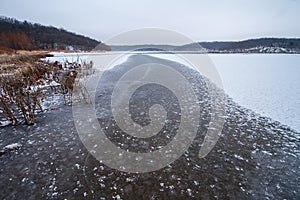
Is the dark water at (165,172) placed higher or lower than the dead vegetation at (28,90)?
lower

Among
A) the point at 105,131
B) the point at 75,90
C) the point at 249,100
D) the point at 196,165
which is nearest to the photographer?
the point at 196,165

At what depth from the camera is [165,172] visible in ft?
11.6

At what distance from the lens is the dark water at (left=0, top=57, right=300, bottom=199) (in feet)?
9.82

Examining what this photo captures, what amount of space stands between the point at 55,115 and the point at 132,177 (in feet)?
14.9

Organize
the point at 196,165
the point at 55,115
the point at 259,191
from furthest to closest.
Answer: the point at 55,115 < the point at 196,165 < the point at 259,191

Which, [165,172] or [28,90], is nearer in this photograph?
[165,172]

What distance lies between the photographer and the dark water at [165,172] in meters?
2.99

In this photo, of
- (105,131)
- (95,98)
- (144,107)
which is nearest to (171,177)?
(105,131)

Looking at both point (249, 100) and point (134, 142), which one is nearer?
point (134, 142)

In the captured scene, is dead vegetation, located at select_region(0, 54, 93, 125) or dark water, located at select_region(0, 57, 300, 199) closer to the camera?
dark water, located at select_region(0, 57, 300, 199)

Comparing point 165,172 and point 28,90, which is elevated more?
point 28,90

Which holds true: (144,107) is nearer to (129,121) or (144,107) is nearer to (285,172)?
(129,121)

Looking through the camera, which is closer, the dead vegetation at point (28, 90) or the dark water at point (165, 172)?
the dark water at point (165, 172)

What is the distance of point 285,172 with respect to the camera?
3.50m
